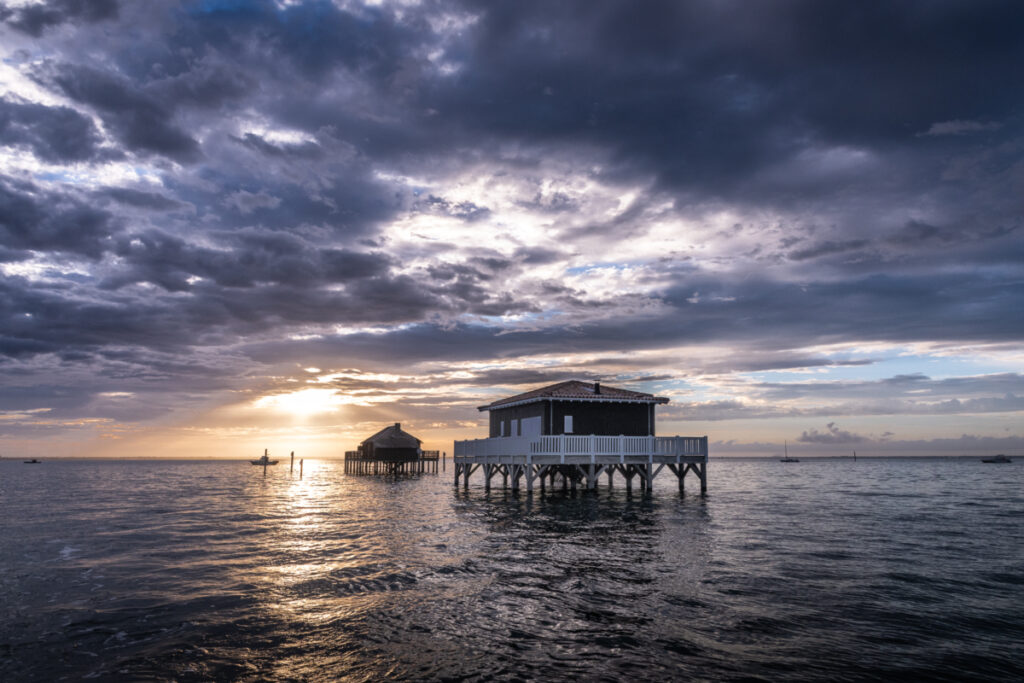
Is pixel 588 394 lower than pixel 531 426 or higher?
higher

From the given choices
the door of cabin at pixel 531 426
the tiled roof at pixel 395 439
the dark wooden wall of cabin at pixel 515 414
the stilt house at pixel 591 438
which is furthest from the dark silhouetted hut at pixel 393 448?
the door of cabin at pixel 531 426

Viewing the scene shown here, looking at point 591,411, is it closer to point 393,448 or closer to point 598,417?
point 598,417

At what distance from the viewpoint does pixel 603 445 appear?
1293 inches

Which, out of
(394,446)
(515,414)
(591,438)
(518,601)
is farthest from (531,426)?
(394,446)

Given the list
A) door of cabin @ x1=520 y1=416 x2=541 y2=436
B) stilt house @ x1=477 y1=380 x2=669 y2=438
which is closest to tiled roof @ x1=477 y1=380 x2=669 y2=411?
stilt house @ x1=477 y1=380 x2=669 y2=438

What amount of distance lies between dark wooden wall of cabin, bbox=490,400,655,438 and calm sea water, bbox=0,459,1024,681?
12034 mm

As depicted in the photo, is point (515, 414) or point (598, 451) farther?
point (515, 414)

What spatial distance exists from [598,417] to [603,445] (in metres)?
3.46

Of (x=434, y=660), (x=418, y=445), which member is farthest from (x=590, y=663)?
(x=418, y=445)

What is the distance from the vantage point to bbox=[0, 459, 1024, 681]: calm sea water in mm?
8422

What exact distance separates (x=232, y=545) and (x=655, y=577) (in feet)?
44.1

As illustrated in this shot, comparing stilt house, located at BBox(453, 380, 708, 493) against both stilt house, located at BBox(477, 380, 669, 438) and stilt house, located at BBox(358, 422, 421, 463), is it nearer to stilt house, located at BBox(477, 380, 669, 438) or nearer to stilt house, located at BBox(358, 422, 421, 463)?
stilt house, located at BBox(477, 380, 669, 438)

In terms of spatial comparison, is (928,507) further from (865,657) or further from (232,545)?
(232,545)

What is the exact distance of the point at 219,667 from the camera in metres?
8.43
